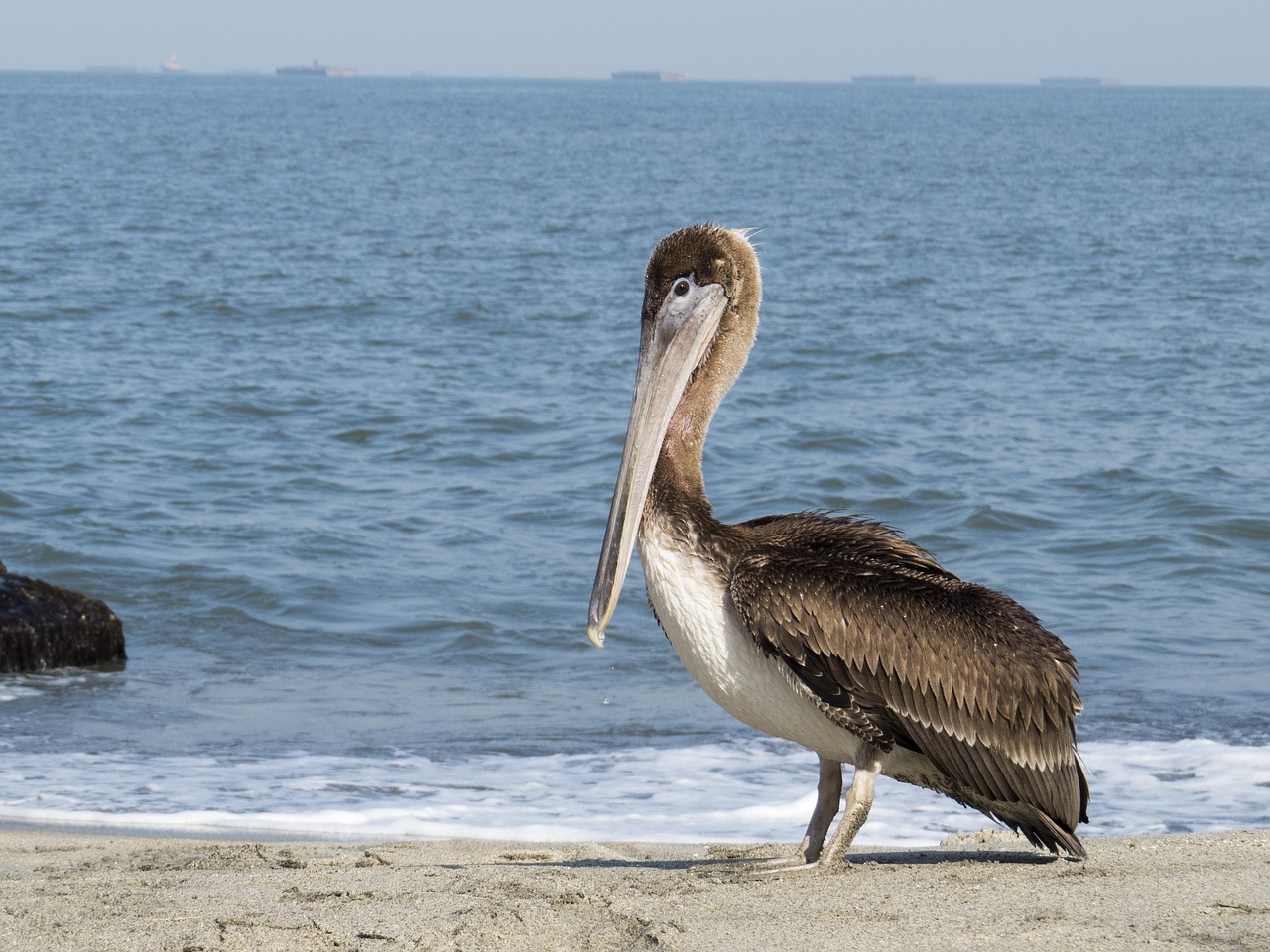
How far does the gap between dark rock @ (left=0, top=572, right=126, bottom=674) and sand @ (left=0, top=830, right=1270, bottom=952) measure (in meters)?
3.35

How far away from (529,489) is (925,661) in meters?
8.61

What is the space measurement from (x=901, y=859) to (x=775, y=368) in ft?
43.4

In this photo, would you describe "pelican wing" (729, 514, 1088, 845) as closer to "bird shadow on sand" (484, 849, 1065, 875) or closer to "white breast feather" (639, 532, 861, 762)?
"white breast feather" (639, 532, 861, 762)

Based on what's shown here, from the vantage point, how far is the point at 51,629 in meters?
8.23

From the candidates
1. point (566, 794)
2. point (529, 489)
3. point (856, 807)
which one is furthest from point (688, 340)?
point (529, 489)

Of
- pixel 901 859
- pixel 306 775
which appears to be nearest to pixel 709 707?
pixel 306 775

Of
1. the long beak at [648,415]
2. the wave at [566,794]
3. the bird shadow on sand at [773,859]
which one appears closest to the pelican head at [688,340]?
the long beak at [648,415]

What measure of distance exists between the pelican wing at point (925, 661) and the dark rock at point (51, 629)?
5.05m

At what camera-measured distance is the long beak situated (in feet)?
14.3

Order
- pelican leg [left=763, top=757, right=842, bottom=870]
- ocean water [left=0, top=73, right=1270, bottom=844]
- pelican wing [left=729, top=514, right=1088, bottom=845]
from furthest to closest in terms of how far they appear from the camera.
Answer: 1. ocean water [left=0, top=73, right=1270, bottom=844]
2. pelican leg [left=763, top=757, right=842, bottom=870]
3. pelican wing [left=729, top=514, right=1088, bottom=845]

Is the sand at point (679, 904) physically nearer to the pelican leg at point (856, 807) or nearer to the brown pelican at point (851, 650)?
the pelican leg at point (856, 807)

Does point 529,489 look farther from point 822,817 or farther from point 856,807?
point 856,807

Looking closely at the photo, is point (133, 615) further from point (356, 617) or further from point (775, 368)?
point (775, 368)

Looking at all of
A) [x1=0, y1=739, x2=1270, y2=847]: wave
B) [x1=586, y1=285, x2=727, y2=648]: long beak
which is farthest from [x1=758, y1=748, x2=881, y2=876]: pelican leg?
[x1=0, y1=739, x2=1270, y2=847]: wave
